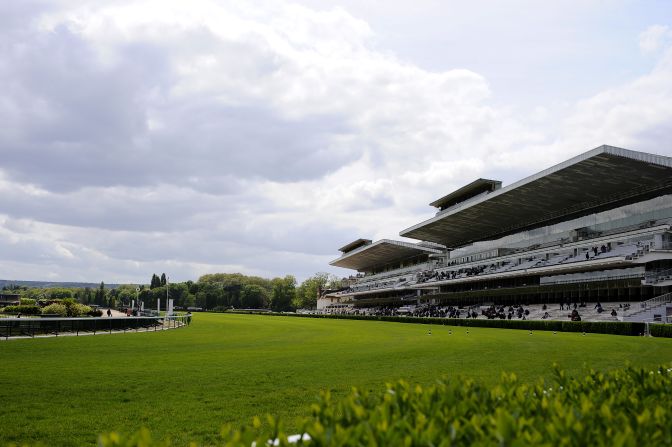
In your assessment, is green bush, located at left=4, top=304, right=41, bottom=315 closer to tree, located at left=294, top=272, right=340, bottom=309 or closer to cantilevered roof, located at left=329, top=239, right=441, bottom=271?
cantilevered roof, located at left=329, top=239, right=441, bottom=271

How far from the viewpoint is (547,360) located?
16.8 metres

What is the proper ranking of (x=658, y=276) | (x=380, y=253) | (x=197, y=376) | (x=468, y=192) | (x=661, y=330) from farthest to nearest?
(x=380, y=253) → (x=468, y=192) → (x=658, y=276) → (x=661, y=330) → (x=197, y=376)

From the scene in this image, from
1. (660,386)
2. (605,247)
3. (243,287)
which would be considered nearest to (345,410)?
(660,386)

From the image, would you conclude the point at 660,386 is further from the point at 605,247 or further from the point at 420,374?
the point at 605,247

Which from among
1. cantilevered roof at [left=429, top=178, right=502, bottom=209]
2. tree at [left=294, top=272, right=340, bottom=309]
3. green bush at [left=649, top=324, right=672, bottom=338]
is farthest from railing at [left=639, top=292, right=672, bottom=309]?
tree at [left=294, top=272, right=340, bottom=309]

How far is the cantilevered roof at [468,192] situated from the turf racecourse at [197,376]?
5507cm

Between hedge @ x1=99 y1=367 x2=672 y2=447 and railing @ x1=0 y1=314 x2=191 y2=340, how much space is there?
2650cm

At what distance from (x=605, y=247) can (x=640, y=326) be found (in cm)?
1801

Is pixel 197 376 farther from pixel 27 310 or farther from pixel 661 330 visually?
pixel 27 310

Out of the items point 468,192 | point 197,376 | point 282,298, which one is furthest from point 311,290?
point 197,376

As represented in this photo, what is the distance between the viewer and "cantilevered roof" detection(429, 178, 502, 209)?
253 ft

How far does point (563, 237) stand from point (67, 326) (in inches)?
1938

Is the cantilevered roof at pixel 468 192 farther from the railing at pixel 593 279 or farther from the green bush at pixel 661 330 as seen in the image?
the green bush at pixel 661 330

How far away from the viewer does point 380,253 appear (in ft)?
387
